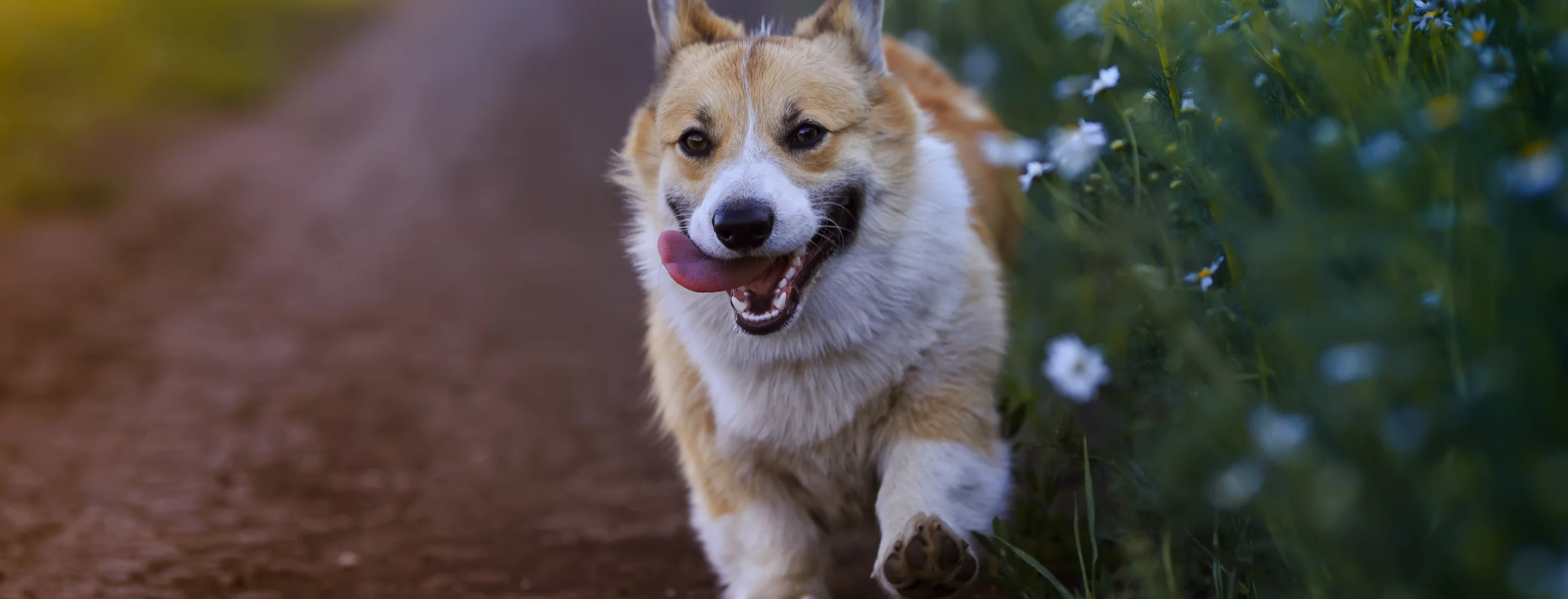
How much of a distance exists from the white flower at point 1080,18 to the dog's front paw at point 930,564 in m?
1.40

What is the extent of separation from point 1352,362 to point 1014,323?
268 centimetres

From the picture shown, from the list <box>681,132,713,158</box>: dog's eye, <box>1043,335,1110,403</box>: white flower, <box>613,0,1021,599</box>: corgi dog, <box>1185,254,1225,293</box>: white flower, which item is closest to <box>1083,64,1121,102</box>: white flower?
<box>613,0,1021,599</box>: corgi dog

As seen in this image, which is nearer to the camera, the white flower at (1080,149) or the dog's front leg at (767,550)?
the white flower at (1080,149)

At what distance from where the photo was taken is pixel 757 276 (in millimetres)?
3029

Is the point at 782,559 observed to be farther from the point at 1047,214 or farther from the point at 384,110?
the point at 384,110

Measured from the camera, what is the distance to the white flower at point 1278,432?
1.79 metres

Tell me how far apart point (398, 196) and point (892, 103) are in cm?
543

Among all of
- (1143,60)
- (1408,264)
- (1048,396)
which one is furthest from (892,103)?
(1408,264)

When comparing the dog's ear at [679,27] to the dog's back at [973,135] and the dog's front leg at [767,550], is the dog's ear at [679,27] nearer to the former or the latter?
the dog's back at [973,135]

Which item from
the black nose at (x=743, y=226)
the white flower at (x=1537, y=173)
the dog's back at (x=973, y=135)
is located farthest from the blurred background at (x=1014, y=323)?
the black nose at (x=743, y=226)

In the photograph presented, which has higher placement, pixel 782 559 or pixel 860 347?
pixel 860 347

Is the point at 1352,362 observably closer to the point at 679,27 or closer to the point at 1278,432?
the point at 1278,432

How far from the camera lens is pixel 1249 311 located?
7.70 feet

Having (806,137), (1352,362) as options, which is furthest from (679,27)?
(1352,362)
